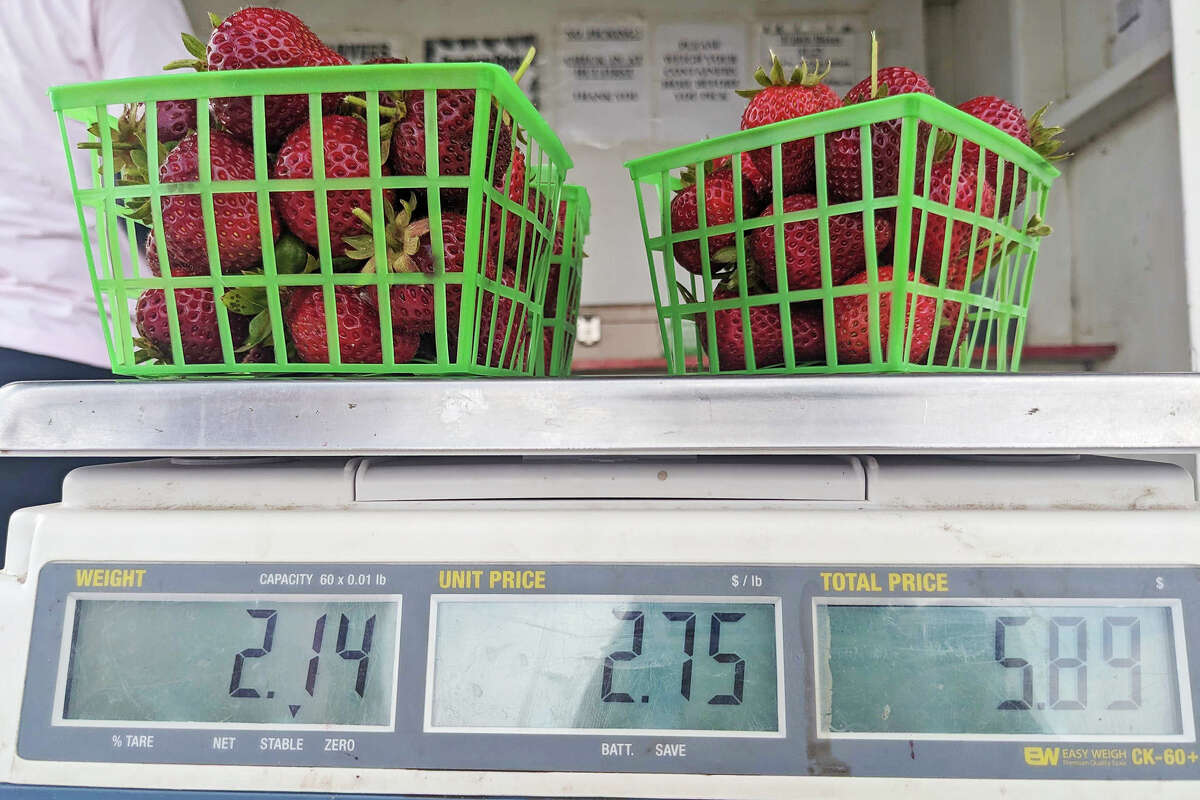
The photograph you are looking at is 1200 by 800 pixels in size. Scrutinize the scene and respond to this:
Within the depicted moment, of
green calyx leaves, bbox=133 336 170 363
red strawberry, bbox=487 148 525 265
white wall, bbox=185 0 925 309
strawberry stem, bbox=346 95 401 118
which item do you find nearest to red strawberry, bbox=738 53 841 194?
red strawberry, bbox=487 148 525 265

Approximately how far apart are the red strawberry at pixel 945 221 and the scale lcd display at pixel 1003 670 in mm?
277

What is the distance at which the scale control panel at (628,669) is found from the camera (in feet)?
1.61

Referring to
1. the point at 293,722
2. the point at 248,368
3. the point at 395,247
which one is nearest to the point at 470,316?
the point at 395,247

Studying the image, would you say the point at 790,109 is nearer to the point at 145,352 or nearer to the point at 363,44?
the point at 145,352

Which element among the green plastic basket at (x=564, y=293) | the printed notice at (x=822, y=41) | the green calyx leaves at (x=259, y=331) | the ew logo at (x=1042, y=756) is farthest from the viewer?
the printed notice at (x=822, y=41)

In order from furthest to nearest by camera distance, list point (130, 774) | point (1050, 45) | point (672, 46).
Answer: point (672, 46) < point (1050, 45) < point (130, 774)

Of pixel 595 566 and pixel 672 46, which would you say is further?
pixel 672 46

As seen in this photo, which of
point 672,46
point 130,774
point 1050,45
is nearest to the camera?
point 130,774

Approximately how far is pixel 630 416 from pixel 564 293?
1.07ft

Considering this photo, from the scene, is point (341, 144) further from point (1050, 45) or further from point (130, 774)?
Answer: point (1050, 45)

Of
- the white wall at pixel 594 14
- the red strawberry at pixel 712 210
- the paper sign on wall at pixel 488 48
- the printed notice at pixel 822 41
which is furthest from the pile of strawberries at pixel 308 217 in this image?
the printed notice at pixel 822 41

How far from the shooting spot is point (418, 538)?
530 mm

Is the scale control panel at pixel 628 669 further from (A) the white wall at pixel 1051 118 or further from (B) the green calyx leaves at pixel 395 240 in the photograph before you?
(A) the white wall at pixel 1051 118

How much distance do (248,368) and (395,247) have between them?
153 mm
